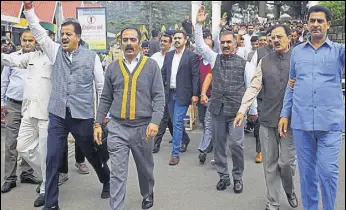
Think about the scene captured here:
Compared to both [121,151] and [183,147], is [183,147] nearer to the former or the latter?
[183,147]

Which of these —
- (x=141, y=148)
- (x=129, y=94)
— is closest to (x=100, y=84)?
(x=129, y=94)

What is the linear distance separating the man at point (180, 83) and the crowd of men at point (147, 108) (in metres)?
1.22

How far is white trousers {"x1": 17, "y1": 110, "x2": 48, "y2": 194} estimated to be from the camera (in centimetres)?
487

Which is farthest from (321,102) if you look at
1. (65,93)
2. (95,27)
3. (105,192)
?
(95,27)

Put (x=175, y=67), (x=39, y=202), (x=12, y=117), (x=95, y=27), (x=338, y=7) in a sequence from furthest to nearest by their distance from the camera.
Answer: (x=338, y=7) → (x=95, y=27) → (x=175, y=67) → (x=12, y=117) → (x=39, y=202)

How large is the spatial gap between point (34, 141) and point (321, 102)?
10.2 ft

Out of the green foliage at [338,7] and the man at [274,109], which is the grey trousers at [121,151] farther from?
the green foliage at [338,7]

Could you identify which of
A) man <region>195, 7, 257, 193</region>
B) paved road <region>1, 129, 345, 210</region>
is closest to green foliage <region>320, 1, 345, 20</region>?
paved road <region>1, 129, 345, 210</region>

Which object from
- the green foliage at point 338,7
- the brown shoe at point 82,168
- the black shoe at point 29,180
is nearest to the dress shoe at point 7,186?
the black shoe at point 29,180

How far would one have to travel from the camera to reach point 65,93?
14.9ft

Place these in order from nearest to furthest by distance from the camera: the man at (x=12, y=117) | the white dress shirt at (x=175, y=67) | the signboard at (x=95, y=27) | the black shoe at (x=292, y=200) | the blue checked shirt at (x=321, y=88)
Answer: the blue checked shirt at (x=321, y=88)
the black shoe at (x=292, y=200)
the man at (x=12, y=117)
the white dress shirt at (x=175, y=67)
the signboard at (x=95, y=27)

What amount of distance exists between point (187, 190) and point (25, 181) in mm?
2024

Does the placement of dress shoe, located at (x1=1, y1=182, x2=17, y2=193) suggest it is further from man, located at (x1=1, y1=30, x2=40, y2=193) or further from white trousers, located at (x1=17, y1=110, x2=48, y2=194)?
white trousers, located at (x1=17, y1=110, x2=48, y2=194)

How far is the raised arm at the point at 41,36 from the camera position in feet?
14.3
